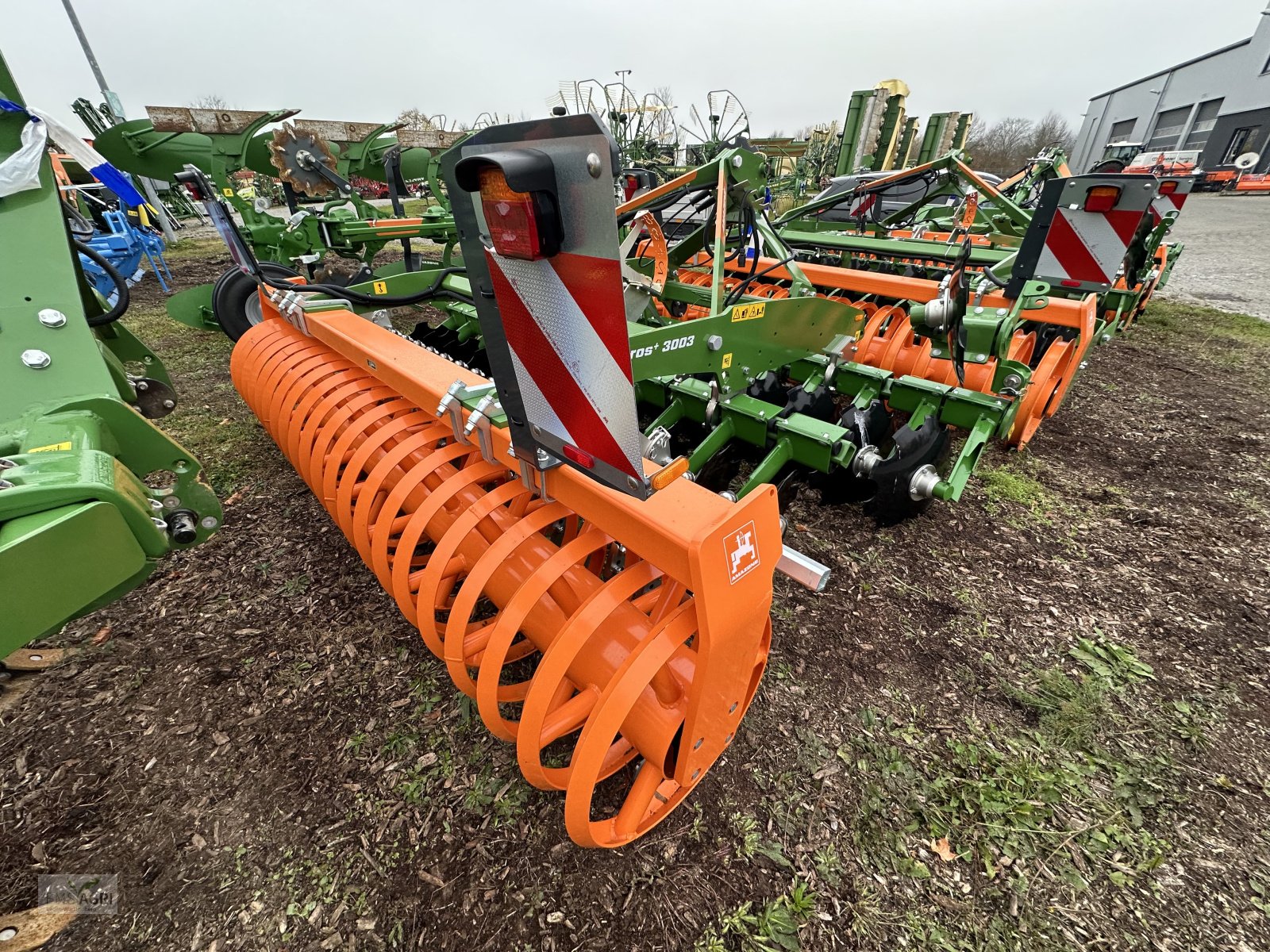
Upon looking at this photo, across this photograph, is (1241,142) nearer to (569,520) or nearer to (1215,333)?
(1215,333)

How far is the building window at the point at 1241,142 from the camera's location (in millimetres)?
31448

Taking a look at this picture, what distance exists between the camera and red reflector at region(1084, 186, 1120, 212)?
119 inches

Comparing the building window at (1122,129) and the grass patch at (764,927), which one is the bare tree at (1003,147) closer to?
the building window at (1122,129)

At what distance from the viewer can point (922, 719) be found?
6.73ft

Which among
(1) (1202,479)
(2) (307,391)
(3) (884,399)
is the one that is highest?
(2) (307,391)

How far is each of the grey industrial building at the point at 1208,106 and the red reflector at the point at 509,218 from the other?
140 ft

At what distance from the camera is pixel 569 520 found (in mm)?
2156

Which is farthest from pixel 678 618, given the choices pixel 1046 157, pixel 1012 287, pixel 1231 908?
pixel 1046 157

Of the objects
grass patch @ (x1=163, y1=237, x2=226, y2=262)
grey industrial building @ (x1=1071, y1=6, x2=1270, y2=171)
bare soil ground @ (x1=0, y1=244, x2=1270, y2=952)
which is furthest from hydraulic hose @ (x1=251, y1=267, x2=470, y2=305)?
grey industrial building @ (x1=1071, y1=6, x2=1270, y2=171)

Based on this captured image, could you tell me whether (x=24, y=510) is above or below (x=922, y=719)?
above

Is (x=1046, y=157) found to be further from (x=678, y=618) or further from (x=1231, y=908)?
(x=678, y=618)

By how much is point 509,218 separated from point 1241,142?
51195mm

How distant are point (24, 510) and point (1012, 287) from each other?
4.15 metres

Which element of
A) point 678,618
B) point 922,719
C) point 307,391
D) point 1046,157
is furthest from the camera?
point 1046,157
